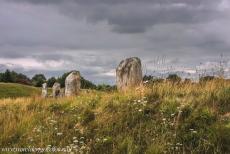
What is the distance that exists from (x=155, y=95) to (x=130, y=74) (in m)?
3.61

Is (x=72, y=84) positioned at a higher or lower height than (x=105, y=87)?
higher

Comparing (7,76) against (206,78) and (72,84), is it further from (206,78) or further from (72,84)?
(206,78)

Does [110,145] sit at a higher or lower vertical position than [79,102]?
lower

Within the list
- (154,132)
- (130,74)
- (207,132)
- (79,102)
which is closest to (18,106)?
(79,102)

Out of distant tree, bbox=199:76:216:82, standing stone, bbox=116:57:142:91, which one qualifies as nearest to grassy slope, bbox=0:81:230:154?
distant tree, bbox=199:76:216:82

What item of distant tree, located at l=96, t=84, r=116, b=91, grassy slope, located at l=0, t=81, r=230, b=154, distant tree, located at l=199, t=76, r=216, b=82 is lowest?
grassy slope, located at l=0, t=81, r=230, b=154

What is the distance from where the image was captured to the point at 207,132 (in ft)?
39.7

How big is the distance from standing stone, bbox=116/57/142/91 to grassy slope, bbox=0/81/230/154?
207 cm

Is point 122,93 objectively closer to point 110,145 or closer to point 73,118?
point 73,118

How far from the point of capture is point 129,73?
18.6 m

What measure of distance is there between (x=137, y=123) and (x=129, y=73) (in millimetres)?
5424

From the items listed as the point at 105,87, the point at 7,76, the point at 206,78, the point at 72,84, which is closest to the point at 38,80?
the point at 7,76

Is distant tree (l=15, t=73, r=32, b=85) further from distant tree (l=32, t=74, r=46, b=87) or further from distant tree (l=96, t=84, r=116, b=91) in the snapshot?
distant tree (l=96, t=84, r=116, b=91)

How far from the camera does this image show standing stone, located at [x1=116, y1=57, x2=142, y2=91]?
18531mm
